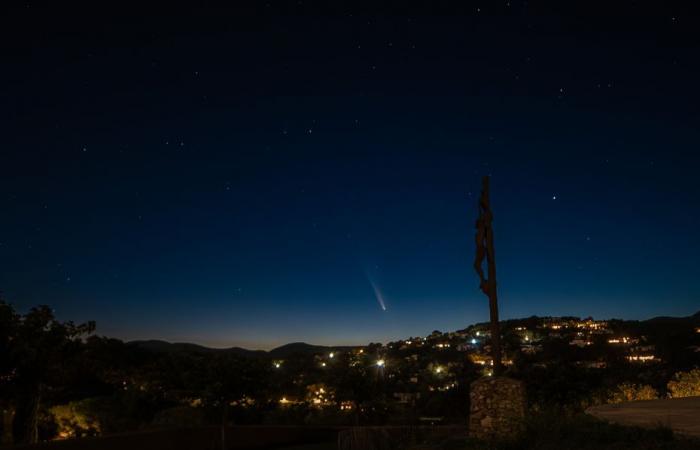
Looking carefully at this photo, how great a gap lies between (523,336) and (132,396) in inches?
2072

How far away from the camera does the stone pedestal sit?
9984 millimetres

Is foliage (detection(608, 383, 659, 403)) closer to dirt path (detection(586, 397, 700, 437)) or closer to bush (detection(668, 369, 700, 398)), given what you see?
bush (detection(668, 369, 700, 398))

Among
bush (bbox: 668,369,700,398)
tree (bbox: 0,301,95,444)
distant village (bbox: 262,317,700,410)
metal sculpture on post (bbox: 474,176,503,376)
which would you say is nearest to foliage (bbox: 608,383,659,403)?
bush (bbox: 668,369,700,398)

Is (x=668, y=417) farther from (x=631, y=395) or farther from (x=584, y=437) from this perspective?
(x=631, y=395)

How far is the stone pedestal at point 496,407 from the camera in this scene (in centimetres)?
998

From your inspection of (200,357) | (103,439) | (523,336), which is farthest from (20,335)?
(523,336)

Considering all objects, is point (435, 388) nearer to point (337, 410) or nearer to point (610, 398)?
point (337, 410)

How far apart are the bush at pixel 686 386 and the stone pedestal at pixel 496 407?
7996mm

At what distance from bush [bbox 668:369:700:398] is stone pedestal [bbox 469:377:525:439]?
8.00 metres

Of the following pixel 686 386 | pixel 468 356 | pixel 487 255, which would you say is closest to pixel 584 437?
pixel 487 255

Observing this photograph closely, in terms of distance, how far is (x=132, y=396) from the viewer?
24.3m

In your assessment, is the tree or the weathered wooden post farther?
the tree

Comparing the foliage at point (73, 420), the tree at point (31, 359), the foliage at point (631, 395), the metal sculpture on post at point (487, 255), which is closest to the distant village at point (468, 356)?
the metal sculpture on post at point (487, 255)

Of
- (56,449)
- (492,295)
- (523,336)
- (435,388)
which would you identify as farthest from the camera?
(523,336)
